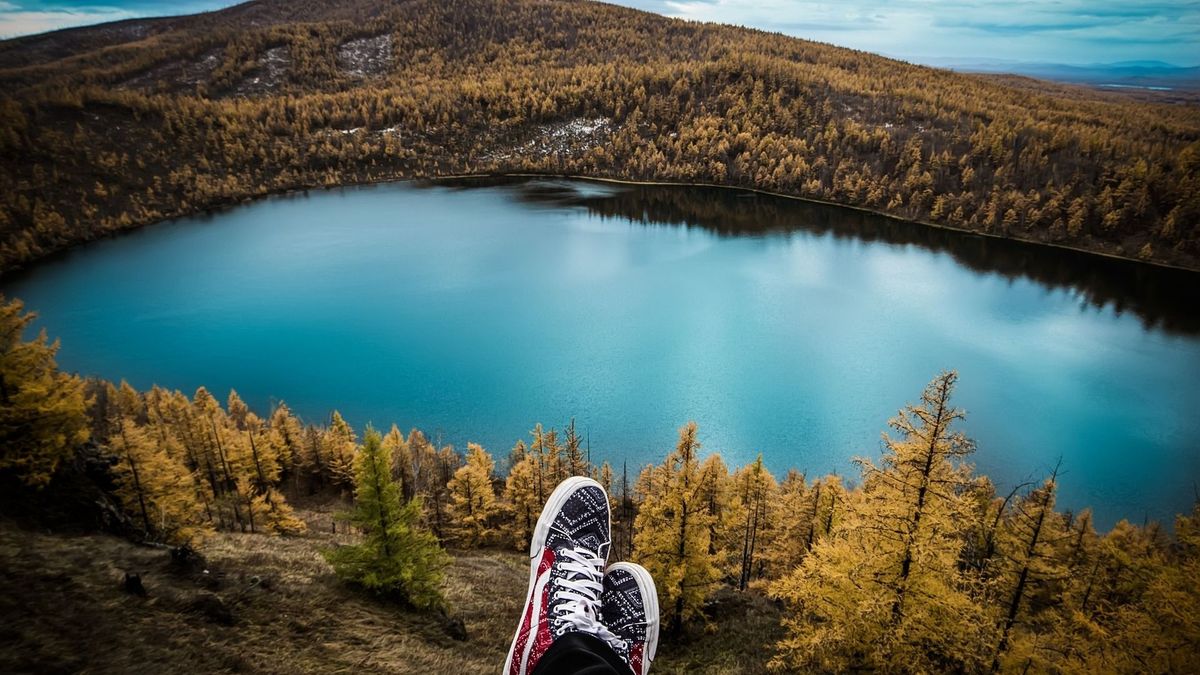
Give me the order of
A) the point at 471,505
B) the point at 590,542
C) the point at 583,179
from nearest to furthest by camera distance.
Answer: the point at 590,542
the point at 471,505
the point at 583,179

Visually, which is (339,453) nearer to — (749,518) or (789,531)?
(749,518)

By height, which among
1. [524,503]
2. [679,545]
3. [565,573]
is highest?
[565,573]

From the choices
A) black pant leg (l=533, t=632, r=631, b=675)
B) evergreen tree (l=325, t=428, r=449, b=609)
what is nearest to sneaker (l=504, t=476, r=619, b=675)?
black pant leg (l=533, t=632, r=631, b=675)

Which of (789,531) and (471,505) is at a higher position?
(789,531)

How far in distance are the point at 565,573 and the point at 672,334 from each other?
55.2 metres

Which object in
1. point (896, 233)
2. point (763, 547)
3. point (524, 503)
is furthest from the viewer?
point (896, 233)

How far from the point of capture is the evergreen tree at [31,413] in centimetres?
1352

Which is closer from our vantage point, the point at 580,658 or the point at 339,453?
the point at 580,658

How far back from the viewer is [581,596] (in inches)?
343

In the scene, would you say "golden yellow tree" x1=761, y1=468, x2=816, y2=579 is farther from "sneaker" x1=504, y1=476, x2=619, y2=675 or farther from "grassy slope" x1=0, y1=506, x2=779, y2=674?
"sneaker" x1=504, y1=476, x2=619, y2=675

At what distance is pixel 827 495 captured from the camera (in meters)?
24.3

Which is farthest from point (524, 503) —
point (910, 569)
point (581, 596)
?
point (910, 569)

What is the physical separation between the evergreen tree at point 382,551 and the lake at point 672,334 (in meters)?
30.0

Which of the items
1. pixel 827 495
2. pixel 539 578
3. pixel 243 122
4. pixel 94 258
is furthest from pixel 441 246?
pixel 243 122
